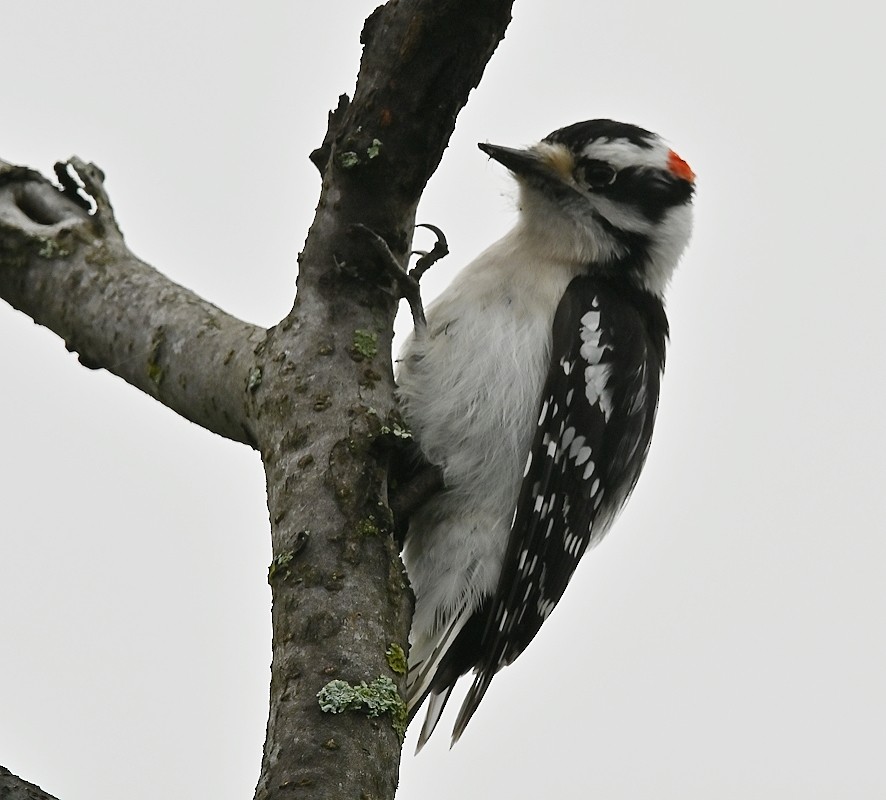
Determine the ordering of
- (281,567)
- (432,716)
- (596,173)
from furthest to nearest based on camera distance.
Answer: (596,173) → (432,716) → (281,567)

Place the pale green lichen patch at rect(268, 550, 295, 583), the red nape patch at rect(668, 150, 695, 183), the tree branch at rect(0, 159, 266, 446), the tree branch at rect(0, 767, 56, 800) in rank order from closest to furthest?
the tree branch at rect(0, 767, 56, 800) < the pale green lichen patch at rect(268, 550, 295, 583) < the tree branch at rect(0, 159, 266, 446) < the red nape patch at rect(668, 150, 695, 183)

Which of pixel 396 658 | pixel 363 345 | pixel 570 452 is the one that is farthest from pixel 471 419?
pixel 396 658

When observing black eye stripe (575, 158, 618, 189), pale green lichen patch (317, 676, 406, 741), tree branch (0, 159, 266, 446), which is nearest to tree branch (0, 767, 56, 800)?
pale green lichen patch (317, 676, 406, 741)

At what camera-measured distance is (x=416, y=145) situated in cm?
294

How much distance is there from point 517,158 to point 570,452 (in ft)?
3.51

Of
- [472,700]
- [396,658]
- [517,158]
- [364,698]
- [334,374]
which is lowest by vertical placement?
[364,698]

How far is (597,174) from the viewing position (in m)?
4.19

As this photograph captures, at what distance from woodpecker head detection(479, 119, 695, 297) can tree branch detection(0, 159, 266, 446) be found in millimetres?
1274

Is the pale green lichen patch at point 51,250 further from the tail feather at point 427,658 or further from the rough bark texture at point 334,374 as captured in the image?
the tail feather at point 427,658

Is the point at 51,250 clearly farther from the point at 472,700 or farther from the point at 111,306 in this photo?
the point at 472,700

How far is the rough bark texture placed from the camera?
7.78 feet

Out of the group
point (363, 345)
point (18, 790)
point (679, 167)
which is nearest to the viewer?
point (18, 790)

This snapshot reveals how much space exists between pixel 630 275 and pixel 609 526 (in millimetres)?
991

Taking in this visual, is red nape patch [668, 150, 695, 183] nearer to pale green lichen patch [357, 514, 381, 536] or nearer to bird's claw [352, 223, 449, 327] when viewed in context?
bird's claw [352, 223, 449, 327]
